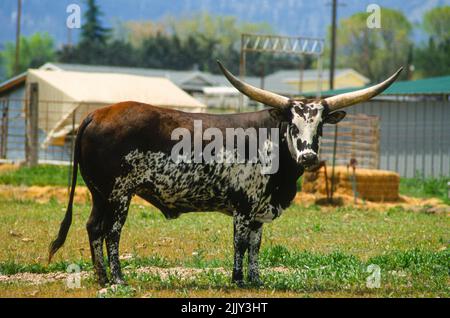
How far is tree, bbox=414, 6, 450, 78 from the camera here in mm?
73500

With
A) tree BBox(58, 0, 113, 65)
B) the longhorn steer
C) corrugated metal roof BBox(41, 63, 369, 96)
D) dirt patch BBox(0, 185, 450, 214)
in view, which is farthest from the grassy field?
tree BBox(58, 0, 113, 65)

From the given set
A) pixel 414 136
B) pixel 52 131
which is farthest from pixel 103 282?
pixel 52 131

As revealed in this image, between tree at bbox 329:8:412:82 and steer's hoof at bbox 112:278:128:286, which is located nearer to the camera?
steer's hoof at bbox 112:278:128:286

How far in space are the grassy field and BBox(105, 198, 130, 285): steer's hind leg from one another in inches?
10.9

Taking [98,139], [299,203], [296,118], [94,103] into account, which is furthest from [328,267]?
[94,103]

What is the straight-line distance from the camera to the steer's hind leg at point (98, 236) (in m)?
10.1

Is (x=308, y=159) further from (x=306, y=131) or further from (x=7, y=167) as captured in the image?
(x=7, y=167)

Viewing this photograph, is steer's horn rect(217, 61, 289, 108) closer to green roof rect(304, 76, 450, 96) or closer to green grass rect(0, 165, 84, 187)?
green grass rect(0, 165, 84, 187)

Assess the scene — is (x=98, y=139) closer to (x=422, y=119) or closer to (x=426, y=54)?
(x=422, y=119)

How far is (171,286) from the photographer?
10016mm

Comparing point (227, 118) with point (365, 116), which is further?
point (365, 116)

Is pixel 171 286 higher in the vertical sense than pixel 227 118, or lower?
lower

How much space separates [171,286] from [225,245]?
374cm
